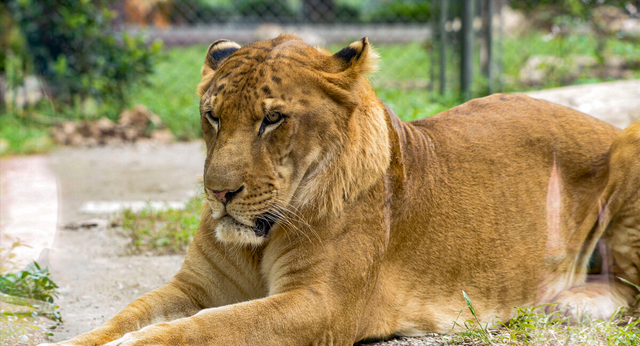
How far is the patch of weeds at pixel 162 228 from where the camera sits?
14.0 ft

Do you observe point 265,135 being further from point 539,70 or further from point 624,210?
point 539,70

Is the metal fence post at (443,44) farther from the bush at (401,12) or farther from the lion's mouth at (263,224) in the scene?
the lion's mouth at (263,224)

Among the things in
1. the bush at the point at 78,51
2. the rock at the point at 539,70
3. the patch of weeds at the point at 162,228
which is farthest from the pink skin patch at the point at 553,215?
the bush at the point at 78,51

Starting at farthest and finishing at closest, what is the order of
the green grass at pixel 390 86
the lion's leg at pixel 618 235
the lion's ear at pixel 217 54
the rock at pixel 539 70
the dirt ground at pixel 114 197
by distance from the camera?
the rock at pixel 539 70, the green grass at pixel 390 86, the dirt ground at pixel 114 197, the lion's leg at pixel 618 235, the lion's ear at pixel 217 54

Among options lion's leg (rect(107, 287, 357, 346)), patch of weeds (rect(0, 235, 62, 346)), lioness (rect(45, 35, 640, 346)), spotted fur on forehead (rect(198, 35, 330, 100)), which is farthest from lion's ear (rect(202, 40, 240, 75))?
patch of weeds (rect(0, 235, 62, 346))

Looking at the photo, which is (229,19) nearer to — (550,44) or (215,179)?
(550,44)

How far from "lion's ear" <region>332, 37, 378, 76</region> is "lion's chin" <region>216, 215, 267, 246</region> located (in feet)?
2.45

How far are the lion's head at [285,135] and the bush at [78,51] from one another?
20.9 feet

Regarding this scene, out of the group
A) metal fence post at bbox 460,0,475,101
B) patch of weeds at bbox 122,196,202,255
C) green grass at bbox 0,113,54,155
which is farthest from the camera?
metal fence post at bbox 460,0,475,101

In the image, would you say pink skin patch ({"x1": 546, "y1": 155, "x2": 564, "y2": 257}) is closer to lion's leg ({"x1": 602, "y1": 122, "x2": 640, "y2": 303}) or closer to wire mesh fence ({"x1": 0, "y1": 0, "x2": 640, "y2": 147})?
lion's leg ({"x1": 602, "y1": 122, "x2": 640, "y2": 303})

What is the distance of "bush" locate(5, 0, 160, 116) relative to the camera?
8344mm

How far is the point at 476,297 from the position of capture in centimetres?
304

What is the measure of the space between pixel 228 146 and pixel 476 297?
4.51ft

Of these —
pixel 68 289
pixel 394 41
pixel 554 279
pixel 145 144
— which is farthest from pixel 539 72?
pixel 68 289
